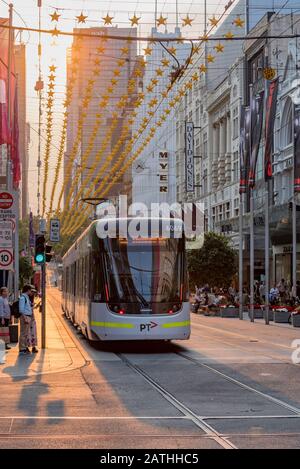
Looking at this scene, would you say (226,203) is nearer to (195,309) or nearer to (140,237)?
(195,309)

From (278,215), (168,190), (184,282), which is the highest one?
(168,190)

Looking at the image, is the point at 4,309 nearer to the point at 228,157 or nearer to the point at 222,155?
the point at 228,157

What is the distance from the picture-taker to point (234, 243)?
245 ft

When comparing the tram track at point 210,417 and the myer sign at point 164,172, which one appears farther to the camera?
the myer sign at point 164,172

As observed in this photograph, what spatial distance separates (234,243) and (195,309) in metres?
15.8

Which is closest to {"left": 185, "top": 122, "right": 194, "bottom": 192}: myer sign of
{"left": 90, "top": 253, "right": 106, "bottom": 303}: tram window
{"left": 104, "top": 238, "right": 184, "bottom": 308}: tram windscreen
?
{"left": 90, "top": 253, "right": 106, "bottom": 303}: tram window

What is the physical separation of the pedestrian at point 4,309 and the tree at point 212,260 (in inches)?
1522

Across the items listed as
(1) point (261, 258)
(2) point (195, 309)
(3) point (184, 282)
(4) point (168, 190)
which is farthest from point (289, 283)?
(4) point (168, 190)

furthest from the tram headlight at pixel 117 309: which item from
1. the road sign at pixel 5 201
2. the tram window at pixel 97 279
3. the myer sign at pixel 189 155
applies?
the myer sign at pixel 189 155

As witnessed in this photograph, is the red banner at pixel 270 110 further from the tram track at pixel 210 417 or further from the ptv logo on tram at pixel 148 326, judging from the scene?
the tram track at pixel 210 417

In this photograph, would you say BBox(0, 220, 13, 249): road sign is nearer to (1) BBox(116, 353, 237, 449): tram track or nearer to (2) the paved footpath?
(2) the paved footpath

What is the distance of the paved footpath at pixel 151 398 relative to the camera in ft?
32.9

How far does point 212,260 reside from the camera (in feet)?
207
